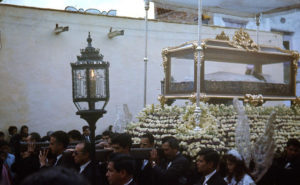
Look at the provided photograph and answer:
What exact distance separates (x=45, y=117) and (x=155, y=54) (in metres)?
4.01

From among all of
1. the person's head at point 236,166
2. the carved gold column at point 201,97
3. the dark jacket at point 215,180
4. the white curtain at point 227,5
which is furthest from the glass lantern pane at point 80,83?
the white curtain at point 227,5

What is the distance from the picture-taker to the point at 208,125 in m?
6.25

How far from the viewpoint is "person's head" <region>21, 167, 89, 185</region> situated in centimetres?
128

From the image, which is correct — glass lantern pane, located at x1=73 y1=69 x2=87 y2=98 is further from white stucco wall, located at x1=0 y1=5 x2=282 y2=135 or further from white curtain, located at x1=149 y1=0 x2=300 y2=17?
white stucco wall, located at x1=0 y1=5 x2=282 y2=135

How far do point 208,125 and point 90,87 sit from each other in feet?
8.89

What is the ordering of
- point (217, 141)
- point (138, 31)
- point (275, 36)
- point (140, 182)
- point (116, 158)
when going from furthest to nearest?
point (275, 36), point (138, 31), point (217, 141), point (140, 182), point (116, 158)

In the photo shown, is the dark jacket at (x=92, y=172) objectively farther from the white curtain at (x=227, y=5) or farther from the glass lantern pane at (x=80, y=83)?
the white curtain at (x=227, y=5)

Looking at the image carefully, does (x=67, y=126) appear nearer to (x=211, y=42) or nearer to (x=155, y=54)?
(x=155, y=54)

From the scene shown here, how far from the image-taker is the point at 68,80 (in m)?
11.7

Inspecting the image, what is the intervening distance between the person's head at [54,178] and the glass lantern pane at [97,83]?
2733 mm

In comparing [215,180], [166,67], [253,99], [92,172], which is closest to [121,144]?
[92,172]

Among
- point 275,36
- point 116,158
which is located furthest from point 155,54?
point 116,158

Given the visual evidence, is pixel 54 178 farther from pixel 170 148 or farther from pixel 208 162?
pixel 170 148

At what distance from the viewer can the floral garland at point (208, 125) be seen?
5910mm
